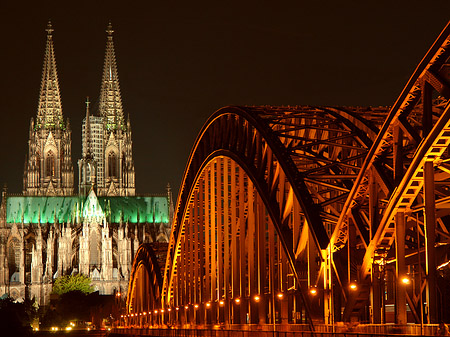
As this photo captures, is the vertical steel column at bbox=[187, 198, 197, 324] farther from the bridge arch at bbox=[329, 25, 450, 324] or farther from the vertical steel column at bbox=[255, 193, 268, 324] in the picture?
the bridge arch at bbox=[329, 25, 450, 324]

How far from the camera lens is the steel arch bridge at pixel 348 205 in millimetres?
31250

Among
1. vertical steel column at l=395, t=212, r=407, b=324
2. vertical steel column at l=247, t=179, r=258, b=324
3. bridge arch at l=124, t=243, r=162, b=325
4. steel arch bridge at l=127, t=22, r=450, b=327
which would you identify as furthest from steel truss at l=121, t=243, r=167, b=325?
vertical steel column at l=395, t=212, r=407, b=324

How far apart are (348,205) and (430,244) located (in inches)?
303

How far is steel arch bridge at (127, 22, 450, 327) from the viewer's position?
31250 mm

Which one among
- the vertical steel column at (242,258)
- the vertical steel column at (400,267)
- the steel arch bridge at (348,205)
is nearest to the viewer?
the steel arch bridge at (348,205)

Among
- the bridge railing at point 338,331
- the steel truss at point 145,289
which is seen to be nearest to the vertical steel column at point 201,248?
the bridge railing at point 338,331

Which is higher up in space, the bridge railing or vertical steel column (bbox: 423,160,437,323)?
vertical steel column (bbox: 423,160,437,323)

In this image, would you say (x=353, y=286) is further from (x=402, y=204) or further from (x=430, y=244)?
(x=430, y=244)

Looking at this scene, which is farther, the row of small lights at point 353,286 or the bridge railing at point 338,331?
the row of small lights at point 353,286

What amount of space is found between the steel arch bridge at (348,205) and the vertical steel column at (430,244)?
3 cm

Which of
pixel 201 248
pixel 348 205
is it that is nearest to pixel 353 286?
pixel 348 205

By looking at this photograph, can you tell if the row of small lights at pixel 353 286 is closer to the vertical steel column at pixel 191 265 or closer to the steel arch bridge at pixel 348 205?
the steel arch bridge at pixel 348 205

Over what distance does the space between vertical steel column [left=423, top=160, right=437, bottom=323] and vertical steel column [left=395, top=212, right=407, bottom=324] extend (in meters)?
2.08

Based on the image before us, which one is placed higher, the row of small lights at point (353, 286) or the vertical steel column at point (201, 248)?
the vertical steel column at point (201, 248)
